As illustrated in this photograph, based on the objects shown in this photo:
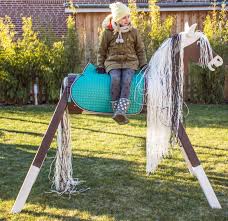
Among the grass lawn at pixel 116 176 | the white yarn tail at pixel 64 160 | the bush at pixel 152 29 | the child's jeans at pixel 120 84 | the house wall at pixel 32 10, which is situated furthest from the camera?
the house wall at pixel 32 10

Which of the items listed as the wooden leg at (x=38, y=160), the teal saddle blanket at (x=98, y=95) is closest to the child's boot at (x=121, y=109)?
the teal saddle blanket at (x=98, y=95)

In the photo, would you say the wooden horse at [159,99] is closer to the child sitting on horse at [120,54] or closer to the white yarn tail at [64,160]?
the child sitting on horse at [120,54]

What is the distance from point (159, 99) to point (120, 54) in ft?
2.31

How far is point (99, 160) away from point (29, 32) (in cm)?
629

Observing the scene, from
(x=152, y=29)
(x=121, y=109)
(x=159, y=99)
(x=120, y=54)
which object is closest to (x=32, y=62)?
(x=152, y=29)

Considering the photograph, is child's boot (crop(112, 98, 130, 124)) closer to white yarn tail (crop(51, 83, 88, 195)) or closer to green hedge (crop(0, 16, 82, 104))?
white yarn tail (crop(51, 83, 88, 195))

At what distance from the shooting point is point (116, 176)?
5285 millimetres

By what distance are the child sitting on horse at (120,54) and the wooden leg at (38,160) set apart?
514 mm

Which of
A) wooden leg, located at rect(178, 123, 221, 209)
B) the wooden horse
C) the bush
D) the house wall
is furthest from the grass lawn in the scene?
the house wall

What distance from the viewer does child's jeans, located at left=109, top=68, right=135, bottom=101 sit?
428cm

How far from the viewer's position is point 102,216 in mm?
4055

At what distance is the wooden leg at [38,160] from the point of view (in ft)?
13.7

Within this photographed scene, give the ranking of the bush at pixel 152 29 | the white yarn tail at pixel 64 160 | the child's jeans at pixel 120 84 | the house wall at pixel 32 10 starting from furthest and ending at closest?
the house wall at pixel 32 10
the bush at pixel 152 29
the white yarn tail at pixel 64 160
the child's jeans at pixel 120 84

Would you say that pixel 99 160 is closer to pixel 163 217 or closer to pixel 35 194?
pixel 35 194
